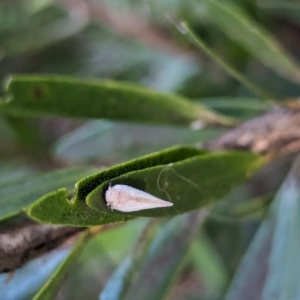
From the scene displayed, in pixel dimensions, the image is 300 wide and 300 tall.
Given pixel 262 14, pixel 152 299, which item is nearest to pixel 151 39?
pixel 262 14

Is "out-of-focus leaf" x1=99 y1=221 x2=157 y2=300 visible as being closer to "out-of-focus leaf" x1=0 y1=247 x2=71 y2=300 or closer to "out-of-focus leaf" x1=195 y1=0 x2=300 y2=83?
"out-of-focus leaf" x1=0 y1=247 x2=71 y2=300

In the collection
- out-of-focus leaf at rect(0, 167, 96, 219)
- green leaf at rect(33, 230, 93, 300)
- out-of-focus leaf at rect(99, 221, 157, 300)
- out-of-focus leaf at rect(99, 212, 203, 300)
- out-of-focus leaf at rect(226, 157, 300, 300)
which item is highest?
out-of-focus leaf at rect(0, 167, 96, 219)

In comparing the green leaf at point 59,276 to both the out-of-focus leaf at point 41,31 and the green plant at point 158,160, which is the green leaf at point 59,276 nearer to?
the green plant at point 158,160

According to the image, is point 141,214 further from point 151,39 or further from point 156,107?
point 151,39

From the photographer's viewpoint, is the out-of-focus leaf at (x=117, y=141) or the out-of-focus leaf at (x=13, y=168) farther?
the out-of-focus leaf at (x=13, y=168)

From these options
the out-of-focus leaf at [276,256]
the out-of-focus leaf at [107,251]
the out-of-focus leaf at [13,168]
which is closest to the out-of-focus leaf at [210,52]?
the out-of-focus leaf at [276,256]

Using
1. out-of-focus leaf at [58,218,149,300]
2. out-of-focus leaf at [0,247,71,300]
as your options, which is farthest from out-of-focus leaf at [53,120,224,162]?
out-of-focus leaf at [0,247,71,300]

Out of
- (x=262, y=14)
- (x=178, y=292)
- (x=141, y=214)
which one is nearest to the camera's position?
(x=141, y=214)
